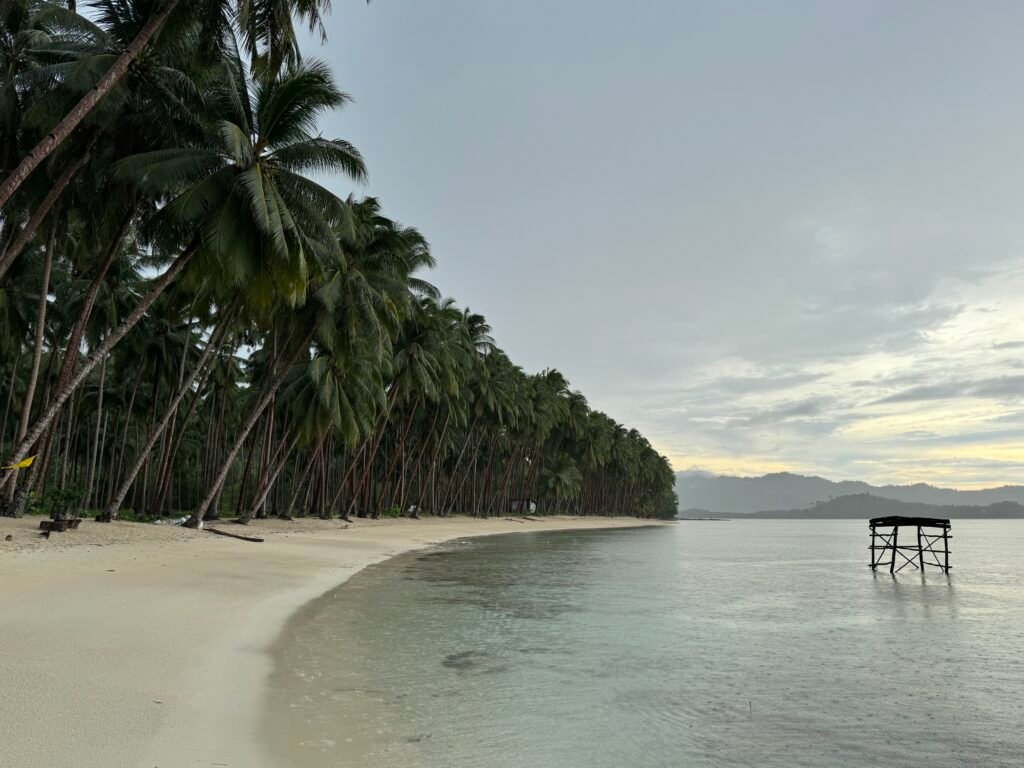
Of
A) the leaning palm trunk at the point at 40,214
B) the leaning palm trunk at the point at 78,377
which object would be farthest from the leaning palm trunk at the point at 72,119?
the leaning palm trunk at the point at 78,377

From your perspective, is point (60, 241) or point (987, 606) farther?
point (60, 241)

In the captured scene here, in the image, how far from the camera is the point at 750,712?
7.51 metres

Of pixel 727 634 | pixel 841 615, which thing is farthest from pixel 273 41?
pixel 841 615

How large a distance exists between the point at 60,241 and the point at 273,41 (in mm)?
11903

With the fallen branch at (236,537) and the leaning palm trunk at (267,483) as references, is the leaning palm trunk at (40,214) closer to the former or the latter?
the fallen branch at (236,537)

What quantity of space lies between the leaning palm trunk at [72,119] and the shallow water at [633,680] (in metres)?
9.91

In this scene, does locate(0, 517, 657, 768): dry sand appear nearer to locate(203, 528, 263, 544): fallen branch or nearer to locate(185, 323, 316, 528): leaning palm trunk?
locate(203, 528, 263, 544): fallen branch

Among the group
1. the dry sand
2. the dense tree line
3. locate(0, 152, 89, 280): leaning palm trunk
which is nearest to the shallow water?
the dry sand

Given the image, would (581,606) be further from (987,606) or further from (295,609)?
(987,606)

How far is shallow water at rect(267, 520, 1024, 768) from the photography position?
6.10 m

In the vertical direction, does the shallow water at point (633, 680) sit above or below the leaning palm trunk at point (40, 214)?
below

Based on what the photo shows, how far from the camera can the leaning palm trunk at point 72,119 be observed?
12.2 meters

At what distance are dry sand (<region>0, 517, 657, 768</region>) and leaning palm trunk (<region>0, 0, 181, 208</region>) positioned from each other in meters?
7.29

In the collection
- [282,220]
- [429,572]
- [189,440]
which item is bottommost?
[429,572]
